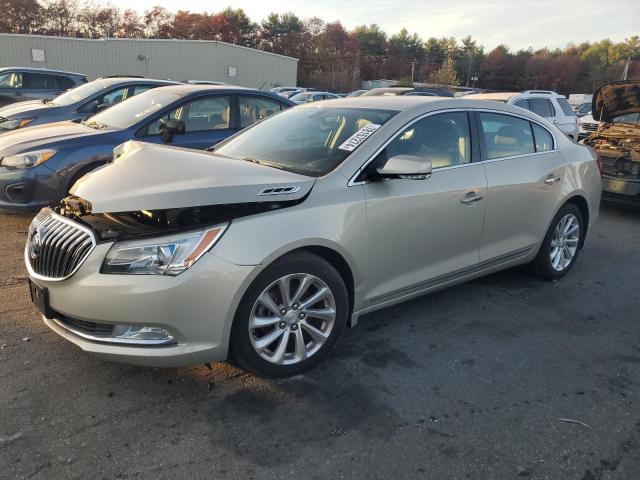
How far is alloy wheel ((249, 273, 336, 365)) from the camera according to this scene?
9.36ft

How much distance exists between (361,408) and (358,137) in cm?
168

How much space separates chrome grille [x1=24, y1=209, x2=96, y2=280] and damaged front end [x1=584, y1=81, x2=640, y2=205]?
7.48 meters

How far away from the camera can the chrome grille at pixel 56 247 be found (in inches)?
103

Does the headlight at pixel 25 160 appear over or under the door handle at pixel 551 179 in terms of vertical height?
under

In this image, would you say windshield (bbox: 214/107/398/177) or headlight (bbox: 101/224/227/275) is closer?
headlight (bbox: 101/224/227/275)

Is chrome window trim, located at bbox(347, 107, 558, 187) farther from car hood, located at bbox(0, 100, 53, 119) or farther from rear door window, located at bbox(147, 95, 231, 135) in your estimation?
car hood, located at bbox(0, 100, 53, 119)

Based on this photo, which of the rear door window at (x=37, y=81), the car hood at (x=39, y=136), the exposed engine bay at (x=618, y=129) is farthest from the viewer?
the rear door window at (x=37, y=81)

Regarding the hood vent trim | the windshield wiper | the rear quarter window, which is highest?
the rear quarter window

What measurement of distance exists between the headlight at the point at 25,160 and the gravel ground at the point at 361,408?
1.77 m

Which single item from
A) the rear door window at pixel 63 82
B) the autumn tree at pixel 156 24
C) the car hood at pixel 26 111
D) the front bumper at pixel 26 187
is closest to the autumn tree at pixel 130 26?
the autumn tree at pixel 156 24

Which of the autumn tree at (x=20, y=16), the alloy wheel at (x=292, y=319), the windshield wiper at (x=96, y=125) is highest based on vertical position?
the autumn tree at (x=20, y=16)

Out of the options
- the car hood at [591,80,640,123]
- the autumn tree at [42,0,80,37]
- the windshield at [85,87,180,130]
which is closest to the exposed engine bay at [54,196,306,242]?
the windshield at [85,87,180,130]

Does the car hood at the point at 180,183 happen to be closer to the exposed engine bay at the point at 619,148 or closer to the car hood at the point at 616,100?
the exposed engine bay at the point at 619,148

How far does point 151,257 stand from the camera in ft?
8.30
